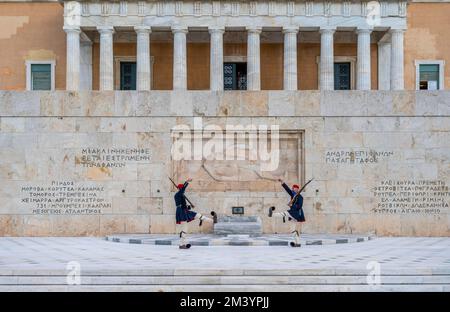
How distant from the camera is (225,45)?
176 ft

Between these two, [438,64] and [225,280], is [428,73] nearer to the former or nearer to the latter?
[438,64]

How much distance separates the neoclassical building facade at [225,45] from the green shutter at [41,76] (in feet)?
0.27

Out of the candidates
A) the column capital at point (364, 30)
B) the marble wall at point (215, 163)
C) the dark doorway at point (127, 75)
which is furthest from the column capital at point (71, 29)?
the marble wall at point (215, 163)

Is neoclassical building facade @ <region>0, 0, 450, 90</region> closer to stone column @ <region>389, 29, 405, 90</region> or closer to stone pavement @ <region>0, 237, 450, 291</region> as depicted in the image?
stone column @ <region>389, 29, 405, 90</region>

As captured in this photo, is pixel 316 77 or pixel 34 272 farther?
pixel 316 77

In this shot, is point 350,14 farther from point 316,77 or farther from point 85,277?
point 85,277

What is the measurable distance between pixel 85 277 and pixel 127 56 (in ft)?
140

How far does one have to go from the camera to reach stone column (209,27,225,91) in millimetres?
48219

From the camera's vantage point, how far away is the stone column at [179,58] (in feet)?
157
